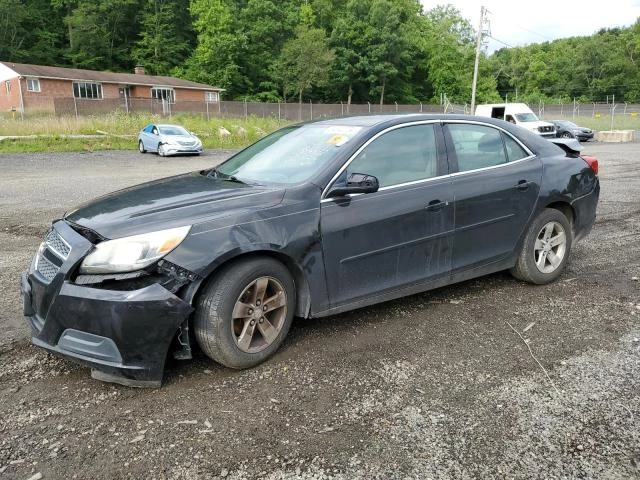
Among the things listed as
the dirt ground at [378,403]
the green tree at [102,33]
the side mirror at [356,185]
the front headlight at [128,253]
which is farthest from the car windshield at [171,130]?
the green tree at [102,33]

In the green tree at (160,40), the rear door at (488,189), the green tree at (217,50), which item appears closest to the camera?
the rear door at (488,189)

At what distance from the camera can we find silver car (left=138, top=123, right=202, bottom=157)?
2180 centimetres

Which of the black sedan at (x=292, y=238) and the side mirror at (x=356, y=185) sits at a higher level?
the side mirror at (x=356, y=185)

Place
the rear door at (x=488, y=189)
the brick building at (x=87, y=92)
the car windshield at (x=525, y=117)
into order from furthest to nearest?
the brick building at (x=87, y=92)
the car windshield at (x=525, y=117)
the rear door at (x=488, y=189)

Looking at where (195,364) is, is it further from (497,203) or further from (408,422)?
(497,203)

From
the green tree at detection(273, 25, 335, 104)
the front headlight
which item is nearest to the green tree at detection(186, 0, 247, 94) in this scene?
the green tree at detection(273, 25, 335, 104)

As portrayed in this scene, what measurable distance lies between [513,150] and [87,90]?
49740mm

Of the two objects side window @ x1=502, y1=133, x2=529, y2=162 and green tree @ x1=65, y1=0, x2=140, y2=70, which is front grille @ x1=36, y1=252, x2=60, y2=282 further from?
green tree @ x1=65, y1=0, x2=140, y2=70

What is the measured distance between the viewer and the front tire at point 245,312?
312 centimetres

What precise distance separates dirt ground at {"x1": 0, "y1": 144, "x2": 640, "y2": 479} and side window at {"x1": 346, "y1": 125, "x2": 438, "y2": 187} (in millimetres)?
1106

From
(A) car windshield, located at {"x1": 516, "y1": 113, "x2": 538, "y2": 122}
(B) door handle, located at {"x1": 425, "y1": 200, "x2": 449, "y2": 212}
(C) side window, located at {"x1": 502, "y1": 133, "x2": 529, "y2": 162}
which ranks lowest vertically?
(A) car windshield, located at {"x1": 516, "y1": 113, "x2": 538, "y2": 122}

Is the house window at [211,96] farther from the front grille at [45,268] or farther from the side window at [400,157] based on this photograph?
the front grille at [45,268]

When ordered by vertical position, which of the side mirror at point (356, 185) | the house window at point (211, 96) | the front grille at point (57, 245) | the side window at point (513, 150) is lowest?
the front grille at point (57, 245)

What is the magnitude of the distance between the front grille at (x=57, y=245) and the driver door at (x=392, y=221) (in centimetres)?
156
